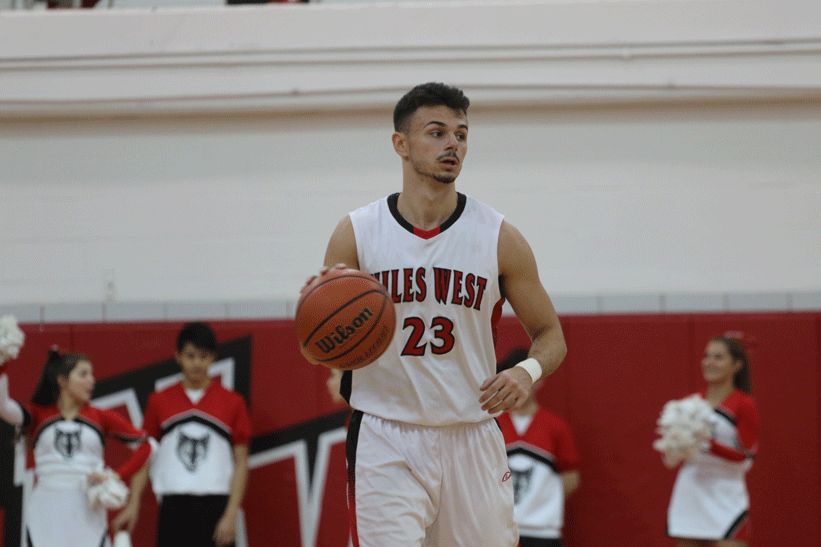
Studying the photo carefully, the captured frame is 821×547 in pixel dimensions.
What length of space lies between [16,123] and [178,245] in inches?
65.8

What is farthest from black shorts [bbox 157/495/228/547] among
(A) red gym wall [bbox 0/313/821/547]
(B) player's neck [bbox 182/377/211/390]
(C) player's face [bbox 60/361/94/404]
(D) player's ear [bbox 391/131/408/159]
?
(D) player's ear [bbox 391/131/408/159]

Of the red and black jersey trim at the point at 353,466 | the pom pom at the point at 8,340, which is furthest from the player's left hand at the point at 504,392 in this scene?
the pom pom at the point at 8,340

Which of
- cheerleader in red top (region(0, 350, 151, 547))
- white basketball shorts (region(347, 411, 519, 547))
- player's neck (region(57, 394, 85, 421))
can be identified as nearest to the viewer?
white basketball shorts (region(347, 411, 519, 547))

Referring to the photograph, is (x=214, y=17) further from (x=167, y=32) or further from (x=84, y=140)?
(x=84, y=140)

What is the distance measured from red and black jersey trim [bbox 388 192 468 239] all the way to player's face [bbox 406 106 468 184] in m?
0.15

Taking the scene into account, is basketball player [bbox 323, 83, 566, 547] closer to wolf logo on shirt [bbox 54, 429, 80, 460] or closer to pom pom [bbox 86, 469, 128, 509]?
pom pom [bbox 86, 469, 128, 509]

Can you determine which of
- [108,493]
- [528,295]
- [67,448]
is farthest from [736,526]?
[67,448]

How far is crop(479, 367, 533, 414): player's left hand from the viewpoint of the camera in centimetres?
296

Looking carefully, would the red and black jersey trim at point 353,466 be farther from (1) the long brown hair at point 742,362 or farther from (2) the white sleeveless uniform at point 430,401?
(1) the long brown hair at point 742,362

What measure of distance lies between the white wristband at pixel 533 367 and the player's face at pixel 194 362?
12.2 feet

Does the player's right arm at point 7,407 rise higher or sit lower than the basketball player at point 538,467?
higher

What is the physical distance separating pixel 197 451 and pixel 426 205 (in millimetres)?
3553

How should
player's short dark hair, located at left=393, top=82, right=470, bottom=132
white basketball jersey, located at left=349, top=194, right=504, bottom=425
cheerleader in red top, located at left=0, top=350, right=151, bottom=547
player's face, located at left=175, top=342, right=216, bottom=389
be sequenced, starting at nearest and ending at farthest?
1. white basketball jersey, located at left=349, top=194, right=504, bottom=425
2. player's short dark hair, located at left=393, top=82, right=470, bottom=132
3. cheerleader in red top, located at left=0, top=350, right=151, bottom=547
4. player's face, located at left=175, top=342, right=216, bottom=389

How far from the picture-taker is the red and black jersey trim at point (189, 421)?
6328mm
